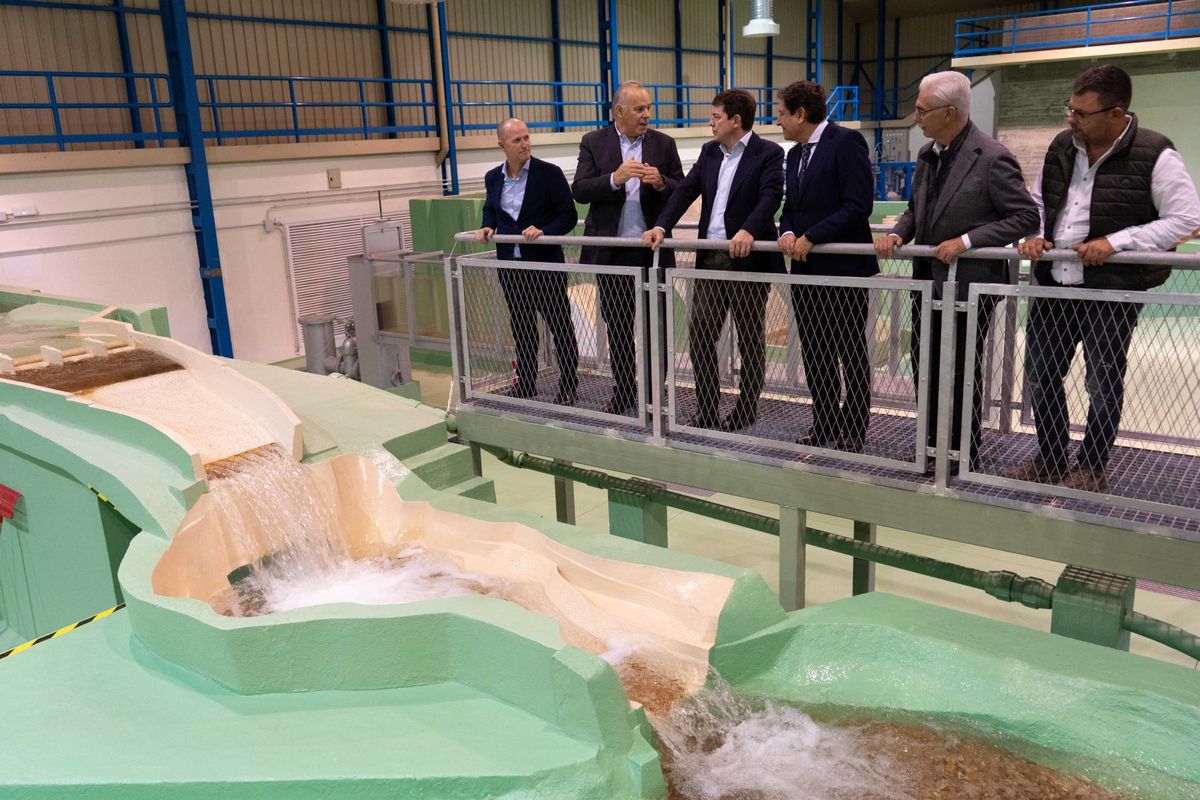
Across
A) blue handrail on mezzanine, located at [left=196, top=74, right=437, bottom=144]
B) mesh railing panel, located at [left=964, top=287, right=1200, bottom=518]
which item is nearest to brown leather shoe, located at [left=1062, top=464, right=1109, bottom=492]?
mesh railing panel, located at [left=964, top=287, right=1200, bottom=518]

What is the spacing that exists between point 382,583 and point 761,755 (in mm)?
1806

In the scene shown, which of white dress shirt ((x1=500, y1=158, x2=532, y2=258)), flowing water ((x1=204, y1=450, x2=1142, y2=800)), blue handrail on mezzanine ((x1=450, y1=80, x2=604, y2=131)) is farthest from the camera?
blue handrail on mezzanine ((x1=450, y1=80, x2=604, y2=131))

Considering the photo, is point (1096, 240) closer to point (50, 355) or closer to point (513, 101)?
point (50, 355)

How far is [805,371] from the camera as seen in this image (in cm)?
439

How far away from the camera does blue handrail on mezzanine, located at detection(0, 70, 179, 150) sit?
907 centimetres

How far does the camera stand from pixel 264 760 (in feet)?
9.02

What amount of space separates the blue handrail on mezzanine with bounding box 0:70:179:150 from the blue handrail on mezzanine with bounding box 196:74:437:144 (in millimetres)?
489

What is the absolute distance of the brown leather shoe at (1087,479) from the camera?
144 inches

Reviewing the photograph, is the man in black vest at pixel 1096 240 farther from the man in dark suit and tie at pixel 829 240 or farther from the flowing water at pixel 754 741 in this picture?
the flowing water at pixel 754 741

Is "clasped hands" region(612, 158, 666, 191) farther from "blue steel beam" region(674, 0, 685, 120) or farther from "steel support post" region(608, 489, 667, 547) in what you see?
"blue steel beam" region(674, 0, 685, 120)

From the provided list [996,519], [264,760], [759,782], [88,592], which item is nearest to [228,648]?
[264,760]

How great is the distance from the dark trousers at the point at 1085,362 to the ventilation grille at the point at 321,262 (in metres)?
9.13

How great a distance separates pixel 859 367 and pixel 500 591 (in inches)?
71.1

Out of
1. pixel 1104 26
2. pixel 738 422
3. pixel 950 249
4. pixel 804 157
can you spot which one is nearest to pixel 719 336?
pixel 738 422
